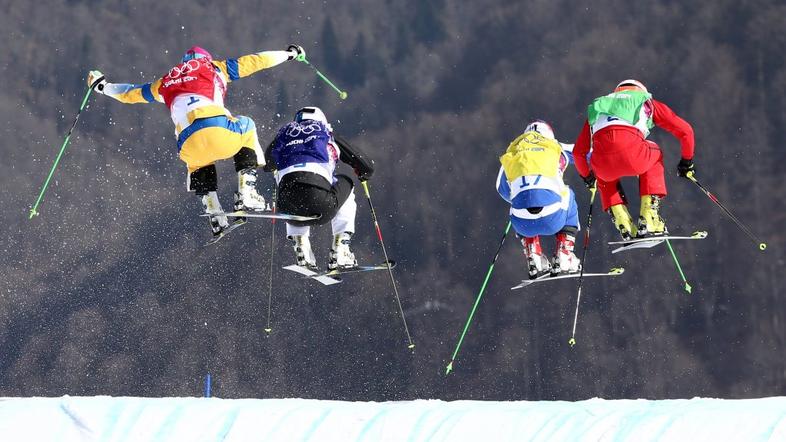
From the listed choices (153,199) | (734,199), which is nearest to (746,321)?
(734,199)

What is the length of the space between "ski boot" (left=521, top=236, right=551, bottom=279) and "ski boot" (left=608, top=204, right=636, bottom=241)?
2.53 ft

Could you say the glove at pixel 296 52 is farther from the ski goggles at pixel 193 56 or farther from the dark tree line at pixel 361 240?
the dark tree line at pixel 361 240

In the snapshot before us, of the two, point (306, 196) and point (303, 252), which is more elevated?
point (306, 196)

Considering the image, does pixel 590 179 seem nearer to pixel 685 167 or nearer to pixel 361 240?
pixel 685 167

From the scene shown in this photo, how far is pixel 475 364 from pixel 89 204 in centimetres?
700

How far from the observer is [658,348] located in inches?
607

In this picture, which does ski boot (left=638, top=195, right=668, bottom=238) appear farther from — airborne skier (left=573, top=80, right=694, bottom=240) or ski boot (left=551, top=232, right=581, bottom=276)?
ski boot (left=551, top=232, right=581, bottom=276)

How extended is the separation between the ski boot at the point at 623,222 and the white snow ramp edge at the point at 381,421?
3423 millimetres

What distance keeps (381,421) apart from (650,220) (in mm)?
4229

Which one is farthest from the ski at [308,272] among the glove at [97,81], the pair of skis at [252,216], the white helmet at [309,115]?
the glove at [97,81]

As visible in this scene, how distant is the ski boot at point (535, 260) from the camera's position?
9.39 m

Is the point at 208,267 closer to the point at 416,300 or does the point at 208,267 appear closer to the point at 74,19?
the point at 416,300

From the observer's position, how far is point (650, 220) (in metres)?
8.98

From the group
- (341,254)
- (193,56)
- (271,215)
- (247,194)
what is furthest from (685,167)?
(193,56)
